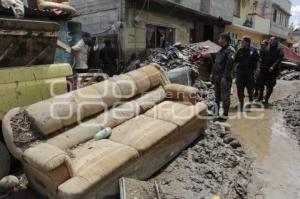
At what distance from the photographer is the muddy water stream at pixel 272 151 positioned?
3.84 m

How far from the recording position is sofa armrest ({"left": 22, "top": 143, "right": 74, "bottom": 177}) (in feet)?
9.64

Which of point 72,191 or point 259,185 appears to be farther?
point 259,185

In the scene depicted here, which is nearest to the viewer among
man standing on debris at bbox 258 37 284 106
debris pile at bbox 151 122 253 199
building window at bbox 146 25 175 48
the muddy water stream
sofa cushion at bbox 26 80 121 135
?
debris pile at bbox 151 122 253 199

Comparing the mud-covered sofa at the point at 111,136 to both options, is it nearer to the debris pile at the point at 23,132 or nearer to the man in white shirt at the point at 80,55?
the debris pile at the point at 23,132

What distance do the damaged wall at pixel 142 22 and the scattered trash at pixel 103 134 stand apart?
6.88 meters

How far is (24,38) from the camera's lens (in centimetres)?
424

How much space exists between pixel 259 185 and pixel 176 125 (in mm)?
1346

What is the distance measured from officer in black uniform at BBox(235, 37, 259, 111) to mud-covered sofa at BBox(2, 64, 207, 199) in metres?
2.44

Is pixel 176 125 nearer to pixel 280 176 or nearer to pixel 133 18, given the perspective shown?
pixel 280 176

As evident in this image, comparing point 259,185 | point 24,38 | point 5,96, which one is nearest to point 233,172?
point 259,185

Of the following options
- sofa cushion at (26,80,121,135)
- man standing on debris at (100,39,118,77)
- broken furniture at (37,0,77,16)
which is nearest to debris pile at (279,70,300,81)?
man standing on debris at (100,39,118,77)

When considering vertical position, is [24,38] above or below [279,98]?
above

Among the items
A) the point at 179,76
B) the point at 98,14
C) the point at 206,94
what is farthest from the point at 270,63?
the point at 98,14

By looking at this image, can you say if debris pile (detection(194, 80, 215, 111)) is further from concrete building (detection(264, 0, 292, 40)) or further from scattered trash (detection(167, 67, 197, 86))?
concrete building (detection(264, 0, 292, 40))
